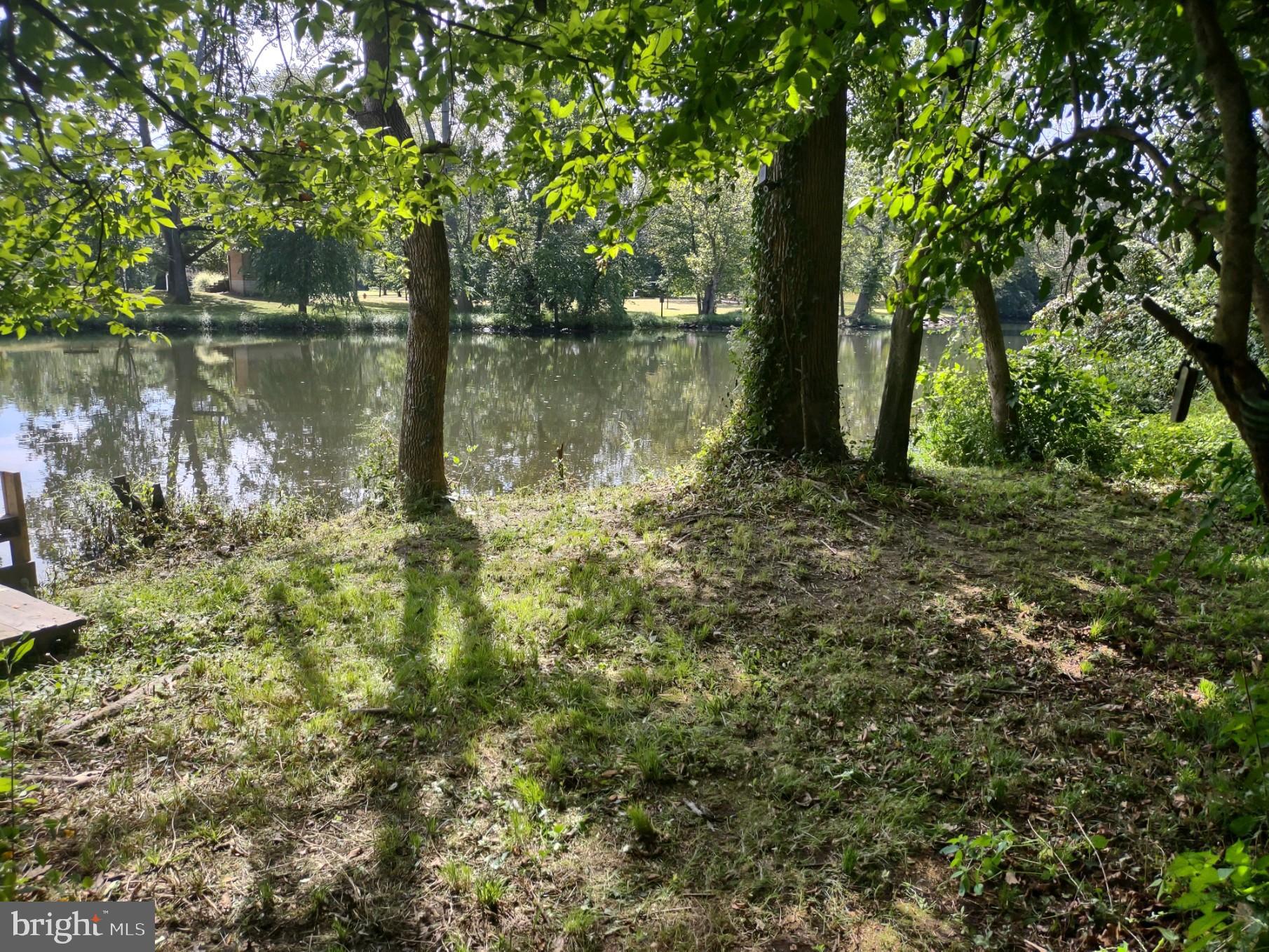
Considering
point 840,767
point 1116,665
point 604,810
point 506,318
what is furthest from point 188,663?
point 506,318

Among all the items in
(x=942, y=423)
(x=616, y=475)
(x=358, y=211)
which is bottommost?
(x=616, y=475)

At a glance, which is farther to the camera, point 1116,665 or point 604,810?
point 1116,665

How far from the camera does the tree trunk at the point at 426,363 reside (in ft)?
25.4

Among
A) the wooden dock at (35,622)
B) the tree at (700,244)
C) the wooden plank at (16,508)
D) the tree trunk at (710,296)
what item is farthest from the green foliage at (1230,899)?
the tree trunk at (710,296)

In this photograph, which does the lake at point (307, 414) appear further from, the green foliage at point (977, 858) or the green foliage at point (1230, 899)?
the green foliage at point (1230, 899)

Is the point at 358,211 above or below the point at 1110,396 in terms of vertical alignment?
above

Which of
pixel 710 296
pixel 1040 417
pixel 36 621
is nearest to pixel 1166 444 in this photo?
A: pixel 1040 417

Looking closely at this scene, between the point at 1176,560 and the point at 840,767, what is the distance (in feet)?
12.0

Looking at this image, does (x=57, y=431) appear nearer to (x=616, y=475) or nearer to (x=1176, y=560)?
(x=616, y=475)

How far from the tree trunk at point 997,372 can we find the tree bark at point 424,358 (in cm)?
599

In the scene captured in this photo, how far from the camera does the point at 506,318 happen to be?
129 feet

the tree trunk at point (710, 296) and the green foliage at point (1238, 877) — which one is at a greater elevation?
the tree trunk at point (710, 296)

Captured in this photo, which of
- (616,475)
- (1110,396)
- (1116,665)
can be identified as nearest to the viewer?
(1116,665)

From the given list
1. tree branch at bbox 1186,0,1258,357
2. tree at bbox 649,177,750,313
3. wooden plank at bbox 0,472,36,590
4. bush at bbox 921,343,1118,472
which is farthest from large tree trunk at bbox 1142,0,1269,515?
tree at bbox 649,177,750,313
